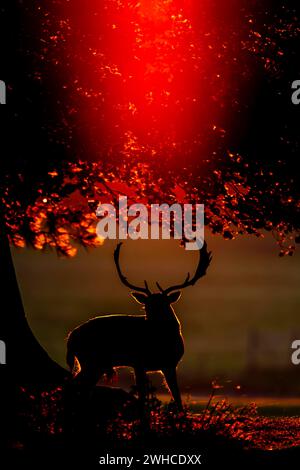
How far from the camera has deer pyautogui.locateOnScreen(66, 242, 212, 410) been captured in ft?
57.6

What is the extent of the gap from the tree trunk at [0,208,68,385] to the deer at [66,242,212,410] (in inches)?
167

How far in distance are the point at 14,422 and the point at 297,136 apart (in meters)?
8.94

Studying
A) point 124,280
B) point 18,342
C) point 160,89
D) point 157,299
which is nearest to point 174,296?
point 157,299

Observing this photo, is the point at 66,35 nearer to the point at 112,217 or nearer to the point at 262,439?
the point at 112,217

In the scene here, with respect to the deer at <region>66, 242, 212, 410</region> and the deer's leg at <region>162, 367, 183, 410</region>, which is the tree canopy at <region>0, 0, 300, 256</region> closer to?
the deer at <region>66, 242, 212, 410</region>

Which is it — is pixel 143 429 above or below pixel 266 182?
below

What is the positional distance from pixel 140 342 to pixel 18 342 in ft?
19.0

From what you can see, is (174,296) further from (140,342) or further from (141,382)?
(141,382)

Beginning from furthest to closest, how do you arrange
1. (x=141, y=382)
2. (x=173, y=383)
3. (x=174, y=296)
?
(x=174, y=296), (x=173, y=383), (x=141, y=382)

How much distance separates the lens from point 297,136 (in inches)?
780

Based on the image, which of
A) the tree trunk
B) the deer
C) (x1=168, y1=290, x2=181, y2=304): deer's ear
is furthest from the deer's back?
the tree trunk

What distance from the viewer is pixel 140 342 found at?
1759 centimetres

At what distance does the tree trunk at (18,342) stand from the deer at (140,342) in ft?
13.9
